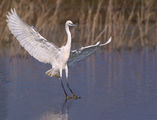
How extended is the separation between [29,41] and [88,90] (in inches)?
45.1

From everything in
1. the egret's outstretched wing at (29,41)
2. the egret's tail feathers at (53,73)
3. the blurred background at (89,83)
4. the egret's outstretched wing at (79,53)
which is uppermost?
the egret's outstretched wing at (29,41)

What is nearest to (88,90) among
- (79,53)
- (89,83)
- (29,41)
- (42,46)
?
(89,83)

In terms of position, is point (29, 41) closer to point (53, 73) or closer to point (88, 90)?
point (53, 73)

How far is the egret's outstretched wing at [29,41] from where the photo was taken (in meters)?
8.69

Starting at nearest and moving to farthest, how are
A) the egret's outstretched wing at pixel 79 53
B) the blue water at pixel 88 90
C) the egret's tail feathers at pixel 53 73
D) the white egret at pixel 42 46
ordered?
the blue water at pixel 88 90 < the white egret at pixel 42 46 < the egret's tail feathers at pixel 53 73 < the egret's outstretched wing at pixel 79 53

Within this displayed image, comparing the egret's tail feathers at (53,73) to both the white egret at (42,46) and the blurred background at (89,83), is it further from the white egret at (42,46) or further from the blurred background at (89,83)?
the blurred background at (89,83)

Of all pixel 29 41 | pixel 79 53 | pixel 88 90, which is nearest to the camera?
pixel 88 90

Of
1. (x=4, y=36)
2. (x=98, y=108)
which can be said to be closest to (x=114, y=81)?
(x=98, y=108)

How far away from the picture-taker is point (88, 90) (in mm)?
8539

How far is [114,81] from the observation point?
357 inches

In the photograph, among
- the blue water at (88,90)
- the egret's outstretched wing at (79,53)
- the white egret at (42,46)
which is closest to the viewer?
the blue water at (88,90)

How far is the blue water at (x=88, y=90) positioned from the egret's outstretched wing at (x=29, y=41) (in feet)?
1.66

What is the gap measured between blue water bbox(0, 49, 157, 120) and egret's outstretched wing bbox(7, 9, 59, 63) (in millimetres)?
504

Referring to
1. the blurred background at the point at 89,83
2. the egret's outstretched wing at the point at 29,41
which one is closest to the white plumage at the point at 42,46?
the egret's outstretched wing at the point at 29,41
